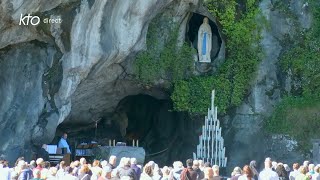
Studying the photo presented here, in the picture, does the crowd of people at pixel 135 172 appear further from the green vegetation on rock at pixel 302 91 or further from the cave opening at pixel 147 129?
the cave opening at pixel 147 129

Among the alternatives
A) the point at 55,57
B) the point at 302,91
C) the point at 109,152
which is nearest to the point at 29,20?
the point at 55,57

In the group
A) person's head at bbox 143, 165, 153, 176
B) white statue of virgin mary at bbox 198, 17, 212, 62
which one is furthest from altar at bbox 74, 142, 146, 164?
person's head at bbox 143, 165, 153, 176

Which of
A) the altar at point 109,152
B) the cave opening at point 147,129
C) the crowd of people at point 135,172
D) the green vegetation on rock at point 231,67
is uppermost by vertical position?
the green vegetation on rock at point 231,67

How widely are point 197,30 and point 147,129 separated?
4.95 metres

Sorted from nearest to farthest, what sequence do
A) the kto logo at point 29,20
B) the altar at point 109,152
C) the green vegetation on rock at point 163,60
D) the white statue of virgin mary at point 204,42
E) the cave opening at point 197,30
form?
the kto logo at point 29,20 < the altar at point 109,152 < the green vegetation on rock at point 163,60 < the white statue of virgin mary at point 204,42 < the cave opening at point 197,30

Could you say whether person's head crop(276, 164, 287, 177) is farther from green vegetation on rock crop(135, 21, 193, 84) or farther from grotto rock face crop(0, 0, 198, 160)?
green vegetation on rock crop(135, 21, 193, 84)

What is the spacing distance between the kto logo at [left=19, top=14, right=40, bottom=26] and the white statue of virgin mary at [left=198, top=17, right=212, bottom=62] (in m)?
6.39

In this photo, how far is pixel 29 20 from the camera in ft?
77.7

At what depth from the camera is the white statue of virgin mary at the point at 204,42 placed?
28.3 meters

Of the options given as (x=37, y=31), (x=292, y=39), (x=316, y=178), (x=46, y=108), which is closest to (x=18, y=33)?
(x=37, y=31)

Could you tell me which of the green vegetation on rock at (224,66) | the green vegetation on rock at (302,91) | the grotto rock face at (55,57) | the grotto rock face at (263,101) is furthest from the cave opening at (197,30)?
the grotto rock face at (55,57)

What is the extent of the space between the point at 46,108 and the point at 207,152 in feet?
17.1

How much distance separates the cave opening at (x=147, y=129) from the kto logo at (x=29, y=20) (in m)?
6.70

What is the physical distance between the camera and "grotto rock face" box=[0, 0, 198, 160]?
2434cm
